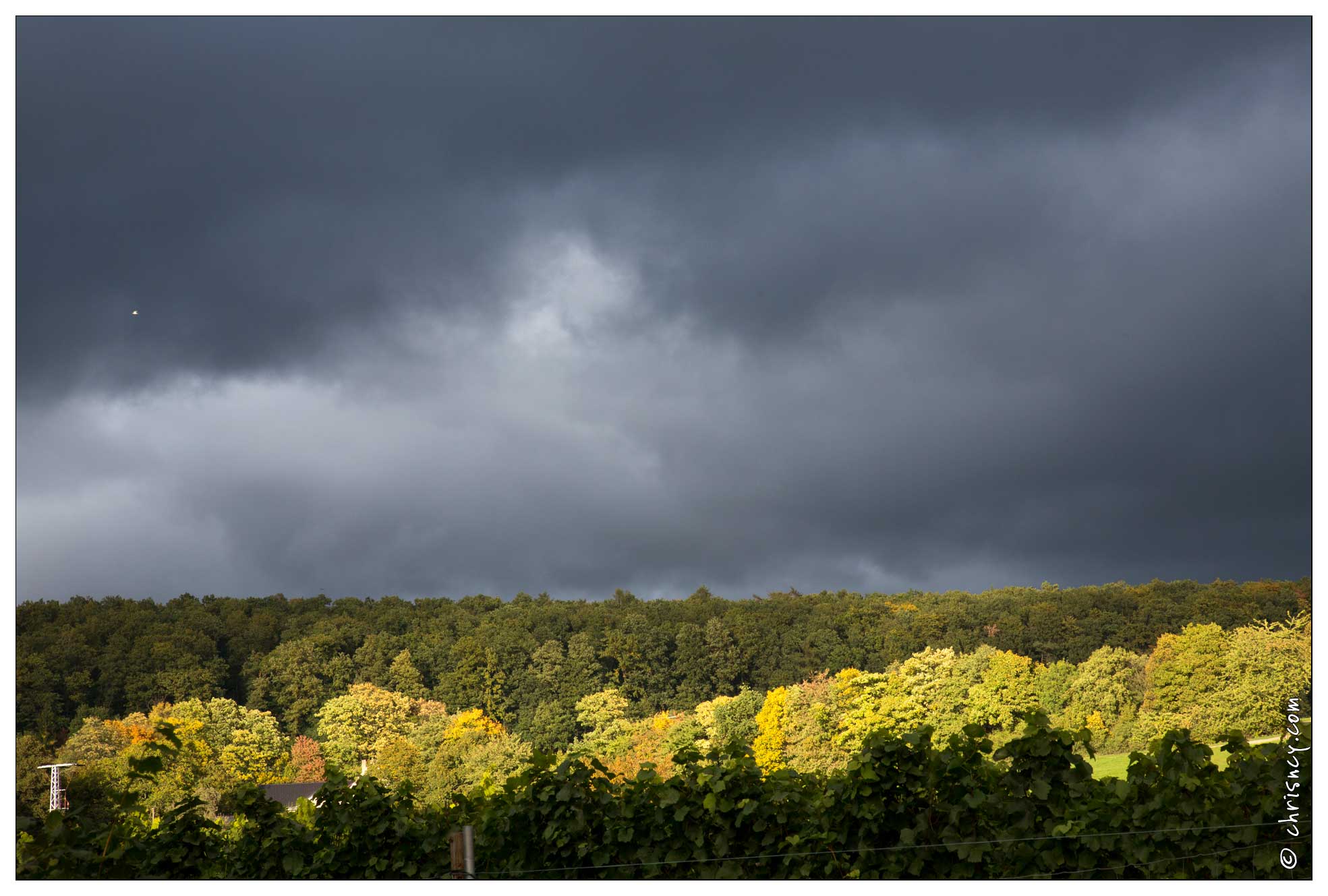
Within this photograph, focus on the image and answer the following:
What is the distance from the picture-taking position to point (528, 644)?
29.8 ft

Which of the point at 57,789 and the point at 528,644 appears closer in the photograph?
the point at 57,789

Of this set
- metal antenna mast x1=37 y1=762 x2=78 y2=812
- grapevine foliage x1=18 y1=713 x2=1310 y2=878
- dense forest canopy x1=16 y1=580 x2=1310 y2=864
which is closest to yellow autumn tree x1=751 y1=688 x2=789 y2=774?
dense forest canopy x1=16 y1=580 x2=1310 y2=864

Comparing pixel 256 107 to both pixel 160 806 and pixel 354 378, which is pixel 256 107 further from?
pixel 160 806

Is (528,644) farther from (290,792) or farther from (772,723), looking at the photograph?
(772,723)

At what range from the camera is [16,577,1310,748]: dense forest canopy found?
9086 millimetres

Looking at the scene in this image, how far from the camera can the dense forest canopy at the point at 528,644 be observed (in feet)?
29.8

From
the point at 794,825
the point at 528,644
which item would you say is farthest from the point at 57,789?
the point at 794,825

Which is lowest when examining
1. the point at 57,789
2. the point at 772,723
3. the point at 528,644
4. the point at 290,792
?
the point at 290,792

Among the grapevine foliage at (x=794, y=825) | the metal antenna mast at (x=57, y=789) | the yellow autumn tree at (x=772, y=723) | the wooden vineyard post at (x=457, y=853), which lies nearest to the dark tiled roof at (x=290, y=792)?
the metal antenna mast at (x=57, y=789)

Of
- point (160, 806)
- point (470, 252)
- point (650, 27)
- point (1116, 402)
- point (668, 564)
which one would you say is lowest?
point (160, 806)

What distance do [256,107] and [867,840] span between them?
8.46m

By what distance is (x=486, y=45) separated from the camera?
25.3ft

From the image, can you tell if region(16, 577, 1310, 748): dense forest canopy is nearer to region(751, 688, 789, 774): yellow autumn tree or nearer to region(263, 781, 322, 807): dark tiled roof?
region(751, 688, 789, 774): yellow autumn tree

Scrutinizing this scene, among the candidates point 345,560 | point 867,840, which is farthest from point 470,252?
point 867,840
